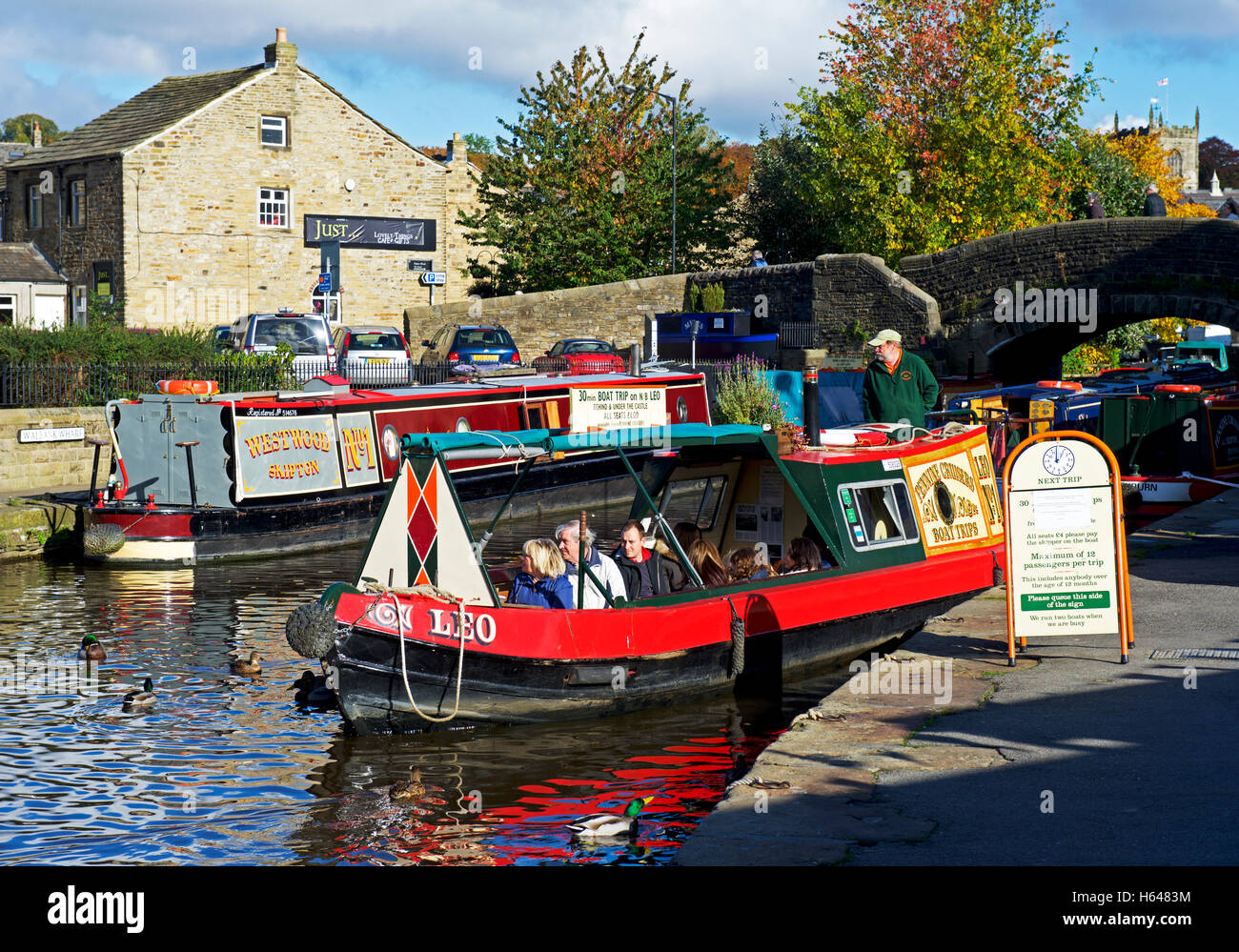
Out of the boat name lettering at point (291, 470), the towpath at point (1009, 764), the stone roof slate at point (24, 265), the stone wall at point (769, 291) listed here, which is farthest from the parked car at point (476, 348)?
the towpath at point (1009, 764)

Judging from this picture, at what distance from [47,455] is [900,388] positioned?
14200mm

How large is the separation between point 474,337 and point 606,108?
569 inches

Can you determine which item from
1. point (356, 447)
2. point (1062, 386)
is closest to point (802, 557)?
point (356, 447)

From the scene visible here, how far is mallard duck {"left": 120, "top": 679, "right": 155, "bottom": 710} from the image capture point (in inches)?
455

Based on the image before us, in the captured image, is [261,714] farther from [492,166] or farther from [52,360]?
[492,166]

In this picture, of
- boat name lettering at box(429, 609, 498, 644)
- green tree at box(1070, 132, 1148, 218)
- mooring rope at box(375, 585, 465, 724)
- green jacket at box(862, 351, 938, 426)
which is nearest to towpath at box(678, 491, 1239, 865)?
boat name lettering at box(429, 609, 498, 644)

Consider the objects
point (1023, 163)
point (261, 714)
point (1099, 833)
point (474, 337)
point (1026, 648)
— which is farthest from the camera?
point (1023, 163)

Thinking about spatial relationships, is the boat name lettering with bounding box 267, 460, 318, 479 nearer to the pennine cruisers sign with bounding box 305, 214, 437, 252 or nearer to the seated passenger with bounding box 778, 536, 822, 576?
the seated passenger with bounding box 778, 536, 822, 576

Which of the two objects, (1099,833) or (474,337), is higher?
(474,337)

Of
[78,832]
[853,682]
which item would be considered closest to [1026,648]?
[853,682]

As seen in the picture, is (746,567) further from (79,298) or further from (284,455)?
(79,298)

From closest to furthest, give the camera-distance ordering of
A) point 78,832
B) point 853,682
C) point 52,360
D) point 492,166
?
point 78,832, point 853,682, point 52,360, point 492,166

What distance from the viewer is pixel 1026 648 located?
35.4ft

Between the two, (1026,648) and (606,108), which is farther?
(606,108)
